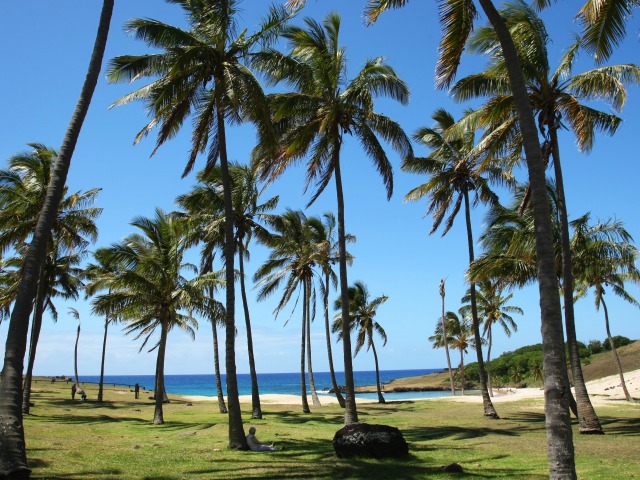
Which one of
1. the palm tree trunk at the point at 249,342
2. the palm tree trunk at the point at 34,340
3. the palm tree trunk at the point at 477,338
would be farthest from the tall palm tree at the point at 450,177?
the palm tree trunk at the point at 34,340

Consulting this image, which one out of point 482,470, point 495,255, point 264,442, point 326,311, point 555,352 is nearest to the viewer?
point 555,352

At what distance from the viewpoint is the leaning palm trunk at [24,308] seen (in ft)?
27.3

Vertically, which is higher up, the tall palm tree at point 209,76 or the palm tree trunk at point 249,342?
the tall palm tree at point 209,76

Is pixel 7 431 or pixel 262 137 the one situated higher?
pixel 262 137

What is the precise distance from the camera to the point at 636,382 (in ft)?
121

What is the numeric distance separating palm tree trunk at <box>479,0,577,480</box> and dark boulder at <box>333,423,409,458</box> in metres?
6.07

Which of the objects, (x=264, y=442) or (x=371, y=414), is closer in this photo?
(x=264, y=442)

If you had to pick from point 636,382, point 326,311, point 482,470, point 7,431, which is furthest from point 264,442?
point 636,382

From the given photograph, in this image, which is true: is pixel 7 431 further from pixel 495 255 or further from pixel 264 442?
pixel 495 255

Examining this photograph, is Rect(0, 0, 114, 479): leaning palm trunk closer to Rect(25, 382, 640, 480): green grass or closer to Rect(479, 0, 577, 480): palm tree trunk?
Rect(25, 382, 640, 480): green grass

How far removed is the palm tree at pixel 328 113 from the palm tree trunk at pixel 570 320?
486 cm

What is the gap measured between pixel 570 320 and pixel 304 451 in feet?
29.8

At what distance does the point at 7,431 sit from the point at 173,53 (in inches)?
419

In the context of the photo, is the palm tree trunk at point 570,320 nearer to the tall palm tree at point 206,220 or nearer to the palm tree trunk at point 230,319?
the palm tree trunk at point 230,319
